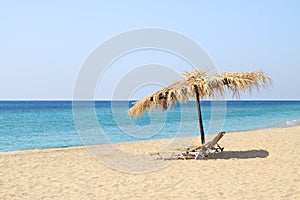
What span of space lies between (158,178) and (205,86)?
8.60 feet

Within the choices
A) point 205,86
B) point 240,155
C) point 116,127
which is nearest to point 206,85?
point 205,86

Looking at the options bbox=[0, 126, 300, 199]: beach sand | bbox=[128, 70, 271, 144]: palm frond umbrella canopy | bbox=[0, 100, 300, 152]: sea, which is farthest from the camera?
bbox=[0, 100, 300, 152]: sea

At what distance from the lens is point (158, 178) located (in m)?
6.40

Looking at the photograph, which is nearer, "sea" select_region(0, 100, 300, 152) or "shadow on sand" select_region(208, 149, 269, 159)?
"shadow on sand" select_region(208, 149, 269, 159)

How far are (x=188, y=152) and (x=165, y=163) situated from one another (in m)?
0.73

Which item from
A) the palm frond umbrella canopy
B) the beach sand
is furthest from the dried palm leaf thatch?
the beach sand

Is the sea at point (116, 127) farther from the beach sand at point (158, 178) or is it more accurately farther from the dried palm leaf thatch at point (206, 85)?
the beach sand at point (158, 178)

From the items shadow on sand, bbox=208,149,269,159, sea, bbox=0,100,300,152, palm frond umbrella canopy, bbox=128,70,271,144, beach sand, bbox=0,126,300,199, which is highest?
palm frond umbrella canopy, bbox=128,70,271,144

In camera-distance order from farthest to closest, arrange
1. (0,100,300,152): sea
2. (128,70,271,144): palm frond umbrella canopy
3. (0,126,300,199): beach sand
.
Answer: (0,100,300,152): sea < (128,70,271,144): palm frond umbrella canopy < (0,126,300,199): beach sand

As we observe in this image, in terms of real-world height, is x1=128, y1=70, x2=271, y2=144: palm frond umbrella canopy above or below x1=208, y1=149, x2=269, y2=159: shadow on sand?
above

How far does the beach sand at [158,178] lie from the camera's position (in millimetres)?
5277

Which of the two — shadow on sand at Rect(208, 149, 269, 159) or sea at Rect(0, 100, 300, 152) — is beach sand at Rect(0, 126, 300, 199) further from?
sea at Rect(0, 100, 300, 152)

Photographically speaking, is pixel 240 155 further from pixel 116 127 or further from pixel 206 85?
pixel 116 127

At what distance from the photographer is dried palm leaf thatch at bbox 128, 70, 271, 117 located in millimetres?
8117
